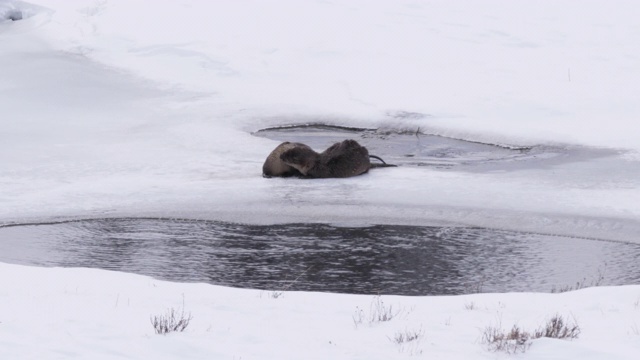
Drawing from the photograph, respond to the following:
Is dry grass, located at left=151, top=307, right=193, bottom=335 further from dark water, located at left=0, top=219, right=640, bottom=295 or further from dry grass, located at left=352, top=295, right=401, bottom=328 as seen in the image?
dark water, located at left=0, top=219, right=640, bottom=295

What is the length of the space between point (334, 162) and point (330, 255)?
4.49 m

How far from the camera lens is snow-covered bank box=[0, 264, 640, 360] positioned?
594cm

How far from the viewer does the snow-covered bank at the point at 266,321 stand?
594cm

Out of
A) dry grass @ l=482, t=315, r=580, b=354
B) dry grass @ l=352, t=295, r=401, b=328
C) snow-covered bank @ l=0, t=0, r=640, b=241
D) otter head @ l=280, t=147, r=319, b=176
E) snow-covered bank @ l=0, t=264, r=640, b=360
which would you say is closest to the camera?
snow-covered bank @ l=0, t=264, r=640, b=360

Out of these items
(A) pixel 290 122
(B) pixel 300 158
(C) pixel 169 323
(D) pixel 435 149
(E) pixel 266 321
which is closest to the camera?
(C) pixel 169 323

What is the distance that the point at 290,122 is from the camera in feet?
63.8

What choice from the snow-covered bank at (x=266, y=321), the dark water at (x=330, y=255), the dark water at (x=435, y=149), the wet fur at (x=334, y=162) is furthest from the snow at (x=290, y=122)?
the dark water at (x=330, y=255)

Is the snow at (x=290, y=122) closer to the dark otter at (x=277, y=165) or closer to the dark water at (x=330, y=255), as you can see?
the dark otter at (x=277, y=165)

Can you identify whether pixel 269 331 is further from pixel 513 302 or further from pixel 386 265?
pixel 386 265

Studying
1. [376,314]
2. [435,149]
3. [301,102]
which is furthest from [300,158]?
[376,314]

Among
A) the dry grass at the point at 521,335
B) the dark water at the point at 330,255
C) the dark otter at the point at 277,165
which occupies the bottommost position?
the dark water at the point at 330,255

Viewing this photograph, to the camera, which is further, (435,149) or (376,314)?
(435,149)

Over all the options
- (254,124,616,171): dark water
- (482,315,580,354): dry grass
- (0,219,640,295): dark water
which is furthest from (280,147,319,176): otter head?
(482,315,580,354): dry grass

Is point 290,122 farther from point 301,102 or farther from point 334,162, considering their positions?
point 334,162
